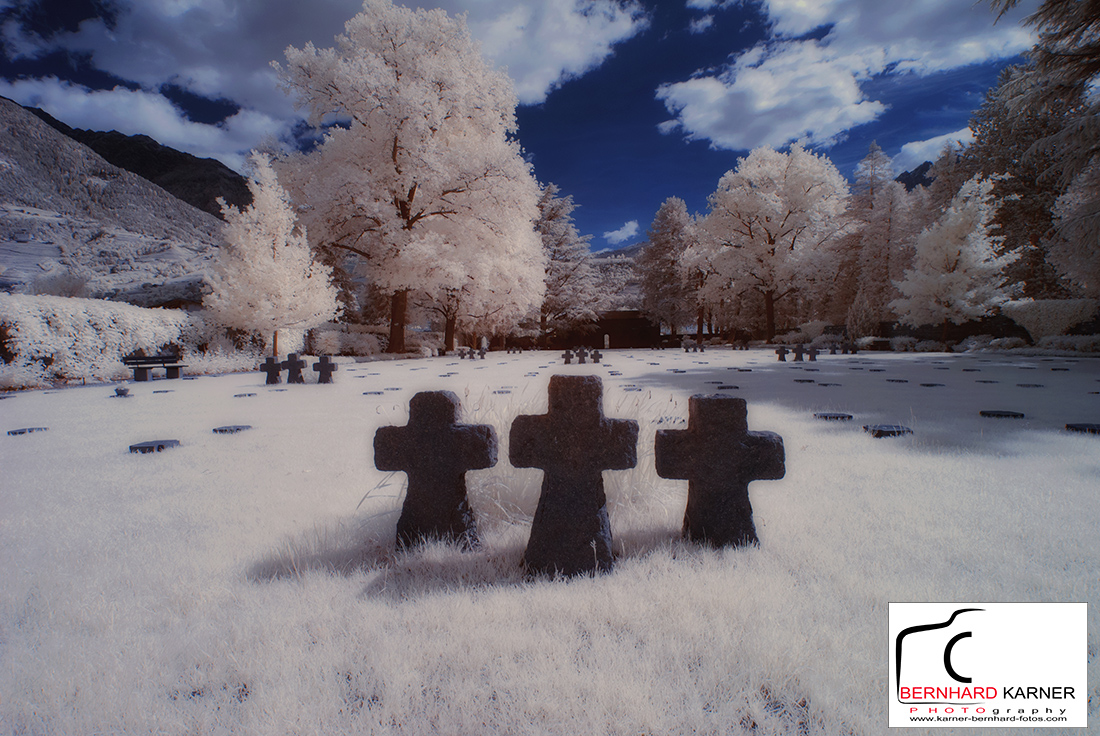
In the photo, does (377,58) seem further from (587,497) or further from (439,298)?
(587,497)

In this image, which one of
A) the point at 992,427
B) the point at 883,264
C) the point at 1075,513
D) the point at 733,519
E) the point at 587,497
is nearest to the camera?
the point at 587,497

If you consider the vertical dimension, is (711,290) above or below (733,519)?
above

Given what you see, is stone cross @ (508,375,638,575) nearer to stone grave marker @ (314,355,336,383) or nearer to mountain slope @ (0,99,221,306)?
stone grave marker @ (314,355,336,383)

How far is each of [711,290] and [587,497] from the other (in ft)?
105

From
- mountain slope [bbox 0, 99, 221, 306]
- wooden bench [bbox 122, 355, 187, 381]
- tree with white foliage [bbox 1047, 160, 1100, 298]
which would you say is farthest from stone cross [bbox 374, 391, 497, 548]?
mountain slope [bbox 0, 99, 221, 306]

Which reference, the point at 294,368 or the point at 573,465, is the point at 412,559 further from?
the point at 294,368

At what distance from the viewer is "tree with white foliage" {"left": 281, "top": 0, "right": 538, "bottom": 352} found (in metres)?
18.5

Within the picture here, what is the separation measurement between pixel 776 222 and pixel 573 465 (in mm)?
31336

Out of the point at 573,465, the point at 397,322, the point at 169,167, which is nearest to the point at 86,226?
the point at 397,322

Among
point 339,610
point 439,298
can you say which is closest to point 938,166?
point 439,298

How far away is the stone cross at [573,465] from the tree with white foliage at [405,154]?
57.8ft

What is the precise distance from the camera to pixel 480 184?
65.6ft

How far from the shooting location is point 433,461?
7.00 feet

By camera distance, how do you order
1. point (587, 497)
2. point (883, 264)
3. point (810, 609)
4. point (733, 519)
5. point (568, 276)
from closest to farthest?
point (810, 609) → point (587, 497) → point (733, 519) → point (883, 264) → point (568, 276)
